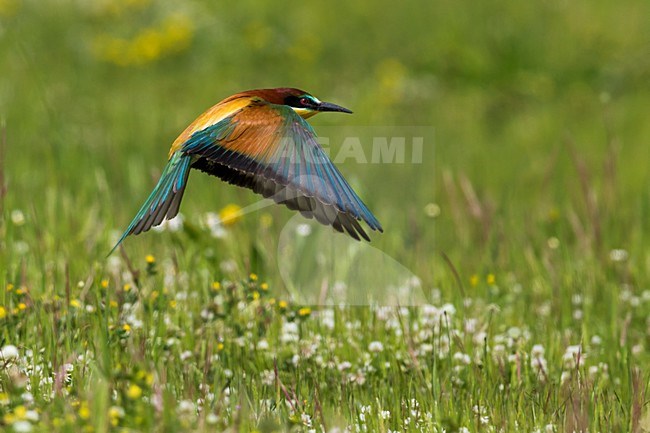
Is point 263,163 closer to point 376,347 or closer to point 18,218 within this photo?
point 376,347

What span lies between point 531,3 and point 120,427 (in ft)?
27.2

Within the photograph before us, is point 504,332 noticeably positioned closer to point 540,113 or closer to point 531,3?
point 540,113

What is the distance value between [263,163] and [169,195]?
15.7 inches

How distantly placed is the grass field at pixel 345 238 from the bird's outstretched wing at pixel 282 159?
54cm

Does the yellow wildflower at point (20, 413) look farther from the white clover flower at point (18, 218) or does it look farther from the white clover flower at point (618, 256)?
the white clover flower at point (618, 256)

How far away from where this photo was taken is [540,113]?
7891mm

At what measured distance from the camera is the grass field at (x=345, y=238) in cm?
284

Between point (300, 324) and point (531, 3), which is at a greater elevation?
point (531, 3)

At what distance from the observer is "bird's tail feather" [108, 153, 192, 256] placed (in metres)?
3.10

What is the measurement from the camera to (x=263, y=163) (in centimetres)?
290

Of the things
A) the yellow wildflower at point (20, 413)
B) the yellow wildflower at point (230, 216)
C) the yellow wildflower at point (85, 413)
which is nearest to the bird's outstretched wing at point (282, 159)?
the yellow wildflower at point (85, 413)

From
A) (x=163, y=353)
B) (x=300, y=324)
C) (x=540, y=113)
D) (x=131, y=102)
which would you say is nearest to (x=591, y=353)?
(x=300, y=324)

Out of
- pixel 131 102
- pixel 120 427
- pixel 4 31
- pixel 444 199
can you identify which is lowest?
pixel 120 427

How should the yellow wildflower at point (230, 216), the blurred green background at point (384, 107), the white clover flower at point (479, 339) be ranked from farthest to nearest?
the blurred green background at point (384, 107) < the yellow wildflower at point (230, 216) < the white clover flower at point (479, 339)
